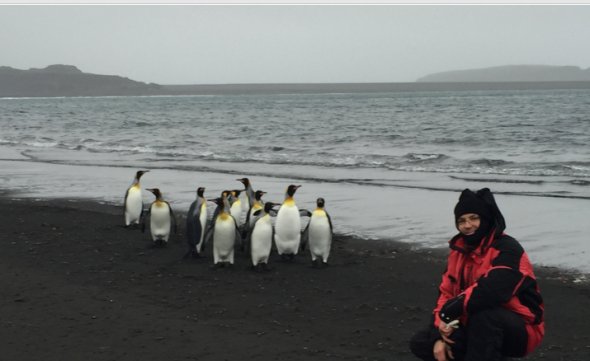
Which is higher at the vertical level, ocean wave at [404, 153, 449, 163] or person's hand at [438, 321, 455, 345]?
person's hand at [438, 321, 455, 345]

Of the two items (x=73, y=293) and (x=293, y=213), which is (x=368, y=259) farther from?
(x=73, y=293)

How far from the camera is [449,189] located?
39.4 ft

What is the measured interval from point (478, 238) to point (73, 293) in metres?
3.57

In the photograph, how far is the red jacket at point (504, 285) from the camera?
3.06 m

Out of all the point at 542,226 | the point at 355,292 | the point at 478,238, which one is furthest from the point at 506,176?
the point at 478,238

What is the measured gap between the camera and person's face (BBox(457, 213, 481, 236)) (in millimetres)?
3230

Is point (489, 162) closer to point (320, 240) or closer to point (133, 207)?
point (133, 207)

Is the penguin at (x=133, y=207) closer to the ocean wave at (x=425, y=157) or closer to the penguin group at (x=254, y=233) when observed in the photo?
the penguin group at (x=254, y=233)

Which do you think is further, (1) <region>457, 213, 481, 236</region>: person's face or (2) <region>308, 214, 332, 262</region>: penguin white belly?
(2) <region>308, 214, 332, 262</region>: penguin white belly

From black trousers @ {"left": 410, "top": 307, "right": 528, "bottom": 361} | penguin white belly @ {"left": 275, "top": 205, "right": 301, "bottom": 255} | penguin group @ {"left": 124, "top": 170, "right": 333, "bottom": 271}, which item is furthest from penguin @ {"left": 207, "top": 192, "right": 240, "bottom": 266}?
black trousers @ {"left": 410, "top": 307, "right": 528, "bottom": 361}

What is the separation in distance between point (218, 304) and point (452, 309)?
2.59m

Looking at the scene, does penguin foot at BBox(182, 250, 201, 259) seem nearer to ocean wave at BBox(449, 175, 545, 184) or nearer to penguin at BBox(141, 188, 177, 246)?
penguin at BBox(141, 188, 177, 246)

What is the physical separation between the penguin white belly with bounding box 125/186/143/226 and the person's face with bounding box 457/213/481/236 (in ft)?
19.8

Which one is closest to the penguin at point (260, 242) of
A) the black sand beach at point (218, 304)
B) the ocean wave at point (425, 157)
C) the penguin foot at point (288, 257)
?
the black sand beach at point (218, 304)
